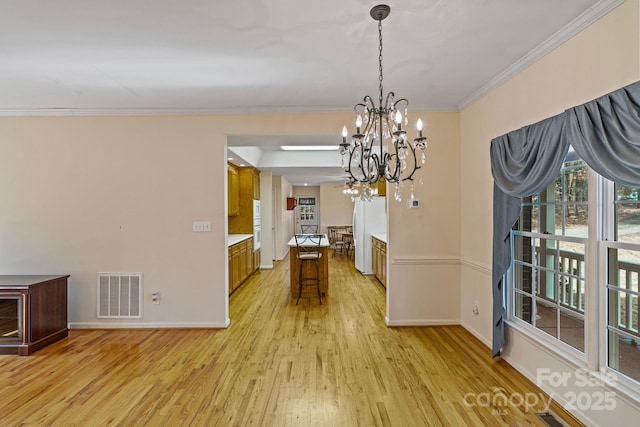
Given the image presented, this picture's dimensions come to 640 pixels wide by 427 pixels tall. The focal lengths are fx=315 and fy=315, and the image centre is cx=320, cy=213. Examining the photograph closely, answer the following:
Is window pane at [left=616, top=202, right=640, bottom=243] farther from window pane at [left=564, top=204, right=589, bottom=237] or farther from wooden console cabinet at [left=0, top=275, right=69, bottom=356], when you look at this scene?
wooden console cabinet at [left=0, top=275, right=69, bottom=356]

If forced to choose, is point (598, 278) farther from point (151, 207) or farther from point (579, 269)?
point (151, 207)

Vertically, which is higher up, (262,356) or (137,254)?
(137,254)

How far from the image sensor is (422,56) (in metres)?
2.56

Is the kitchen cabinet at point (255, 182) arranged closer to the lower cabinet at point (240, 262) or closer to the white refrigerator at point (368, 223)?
the lower cabinet at point (240, 262)

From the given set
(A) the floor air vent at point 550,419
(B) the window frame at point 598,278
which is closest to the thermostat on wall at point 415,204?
(B) the window frame at point 598,278

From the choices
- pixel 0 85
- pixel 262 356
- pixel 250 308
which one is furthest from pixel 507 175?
pixel 0 85

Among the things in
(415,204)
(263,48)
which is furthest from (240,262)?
(263,48)

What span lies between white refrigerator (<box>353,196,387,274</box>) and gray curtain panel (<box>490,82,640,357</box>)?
3.82 metres

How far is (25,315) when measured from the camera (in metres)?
3.17

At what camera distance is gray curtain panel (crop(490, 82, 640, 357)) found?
1659 millimetres

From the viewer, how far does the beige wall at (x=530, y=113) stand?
1824 mm

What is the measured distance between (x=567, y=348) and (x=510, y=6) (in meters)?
2.38

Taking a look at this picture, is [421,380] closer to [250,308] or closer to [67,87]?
[250,308]

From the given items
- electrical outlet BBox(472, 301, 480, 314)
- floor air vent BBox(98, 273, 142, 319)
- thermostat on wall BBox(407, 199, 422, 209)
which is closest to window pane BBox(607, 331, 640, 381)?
electrical outlet BBox(472, 301, 480, 314)
